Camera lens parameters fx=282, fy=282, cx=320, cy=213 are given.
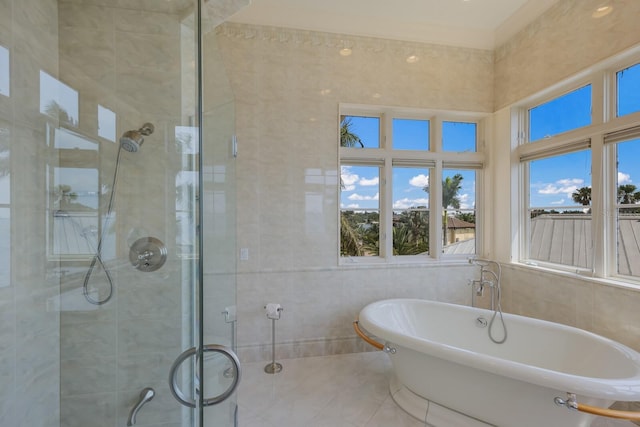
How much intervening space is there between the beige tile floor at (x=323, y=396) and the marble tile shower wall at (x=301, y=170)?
198mm

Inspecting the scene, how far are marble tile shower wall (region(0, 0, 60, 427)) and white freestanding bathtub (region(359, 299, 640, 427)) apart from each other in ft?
5.87

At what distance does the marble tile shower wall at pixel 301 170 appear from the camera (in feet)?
8.29

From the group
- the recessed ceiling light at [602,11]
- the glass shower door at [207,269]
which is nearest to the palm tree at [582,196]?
the recessed ceiling light at [602,11]

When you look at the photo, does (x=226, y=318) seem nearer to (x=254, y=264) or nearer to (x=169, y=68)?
(x=254, y=264)

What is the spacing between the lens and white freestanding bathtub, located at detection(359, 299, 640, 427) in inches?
55.1

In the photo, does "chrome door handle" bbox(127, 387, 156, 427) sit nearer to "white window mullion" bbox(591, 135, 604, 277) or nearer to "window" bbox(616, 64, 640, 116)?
"white window mullion" bbox(591, 135, 604, 277)

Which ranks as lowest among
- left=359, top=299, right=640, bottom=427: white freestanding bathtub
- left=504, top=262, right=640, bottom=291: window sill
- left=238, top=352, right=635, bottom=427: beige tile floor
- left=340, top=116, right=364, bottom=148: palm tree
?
left=238, top=352, right=635, bottom=427: beige tile floor

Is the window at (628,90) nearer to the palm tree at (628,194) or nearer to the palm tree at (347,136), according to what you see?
the palm tree at (628,194)

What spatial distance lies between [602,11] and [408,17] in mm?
1395

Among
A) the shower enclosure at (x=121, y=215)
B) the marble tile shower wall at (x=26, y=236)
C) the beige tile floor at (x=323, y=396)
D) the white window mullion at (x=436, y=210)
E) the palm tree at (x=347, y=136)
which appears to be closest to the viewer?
the marble tile shower wall at (x=26, y=236)

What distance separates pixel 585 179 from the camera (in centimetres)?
226

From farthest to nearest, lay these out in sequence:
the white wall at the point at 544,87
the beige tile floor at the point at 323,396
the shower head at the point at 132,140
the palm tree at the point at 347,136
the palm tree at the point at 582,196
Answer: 1. the palm tree at the point at 347,136
2. the palm tree at the point at 582,196
3. the white wall at the point at 544,87
4. the beige tile floor at the point at 323,396
5. the shower head at the point at 132,140

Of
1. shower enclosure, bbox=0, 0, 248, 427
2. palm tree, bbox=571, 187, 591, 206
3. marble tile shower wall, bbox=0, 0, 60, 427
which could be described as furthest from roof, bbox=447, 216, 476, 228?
marble tile shower wall, bbox=0, 0, 60, 427

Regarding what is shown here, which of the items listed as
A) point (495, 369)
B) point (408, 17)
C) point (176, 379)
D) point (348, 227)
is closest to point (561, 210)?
point (495, 369)
